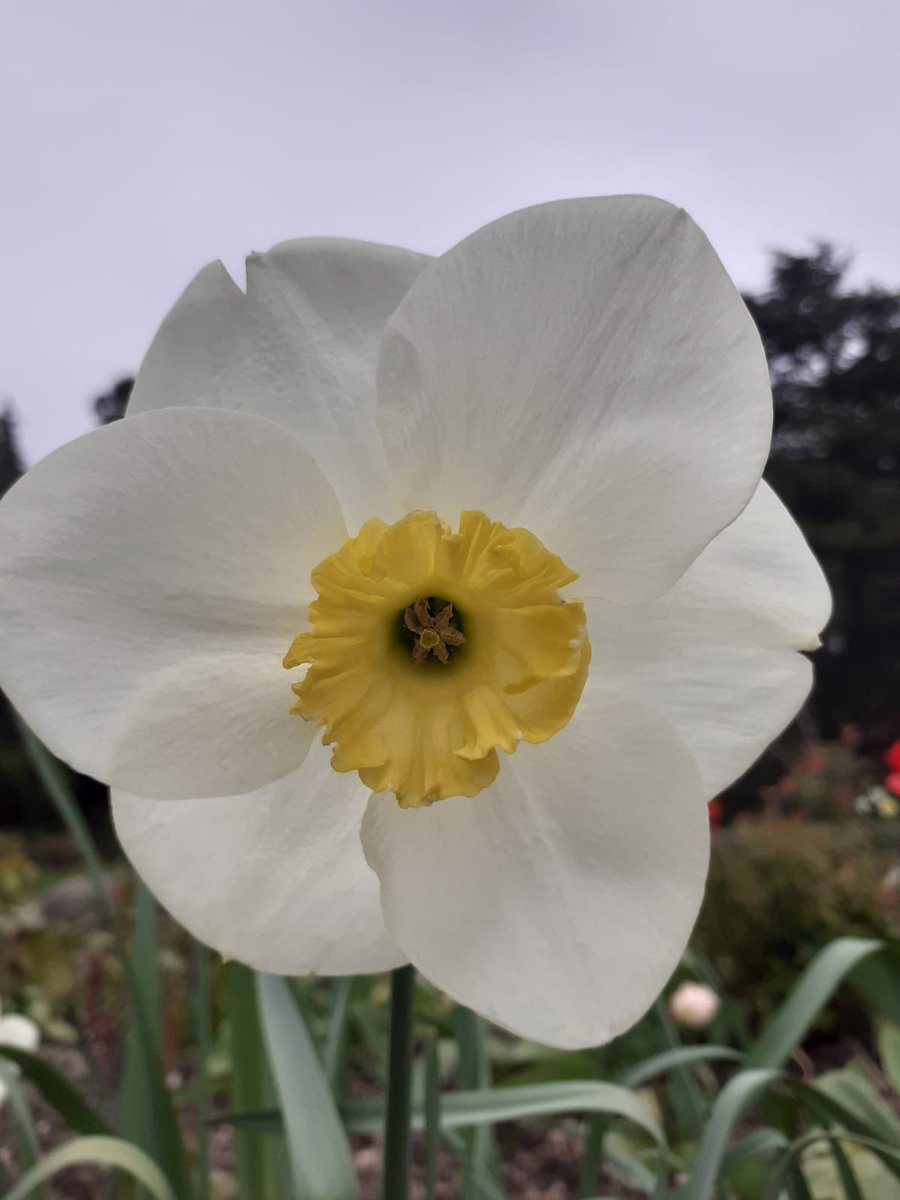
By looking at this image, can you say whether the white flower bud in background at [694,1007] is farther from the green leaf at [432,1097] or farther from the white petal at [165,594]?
the white petal at [165,594]

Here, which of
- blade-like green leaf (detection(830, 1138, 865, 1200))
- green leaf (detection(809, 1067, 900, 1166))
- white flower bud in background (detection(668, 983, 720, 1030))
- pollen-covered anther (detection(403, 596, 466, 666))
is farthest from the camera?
white flower bud in background (detection(668, 983, 720, 1030))

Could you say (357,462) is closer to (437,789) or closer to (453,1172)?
(437,789)

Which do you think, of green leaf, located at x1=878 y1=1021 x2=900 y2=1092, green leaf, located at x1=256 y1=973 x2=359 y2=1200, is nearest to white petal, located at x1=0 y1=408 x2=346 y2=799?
green leaf, located at x1=256 y1=973 x2=359 y2=1200

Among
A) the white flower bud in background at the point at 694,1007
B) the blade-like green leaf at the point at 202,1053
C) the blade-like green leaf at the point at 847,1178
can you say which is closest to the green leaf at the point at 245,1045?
the blade-like green leaf at the point at 202,1053

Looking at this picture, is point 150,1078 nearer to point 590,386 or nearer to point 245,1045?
point 245,1045

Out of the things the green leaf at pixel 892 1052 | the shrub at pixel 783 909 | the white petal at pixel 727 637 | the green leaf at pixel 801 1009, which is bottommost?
the shrub at pixel 783 909

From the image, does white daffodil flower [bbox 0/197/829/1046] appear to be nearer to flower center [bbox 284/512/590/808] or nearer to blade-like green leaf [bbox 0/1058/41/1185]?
flower center [bbox 284/512/590/808]
